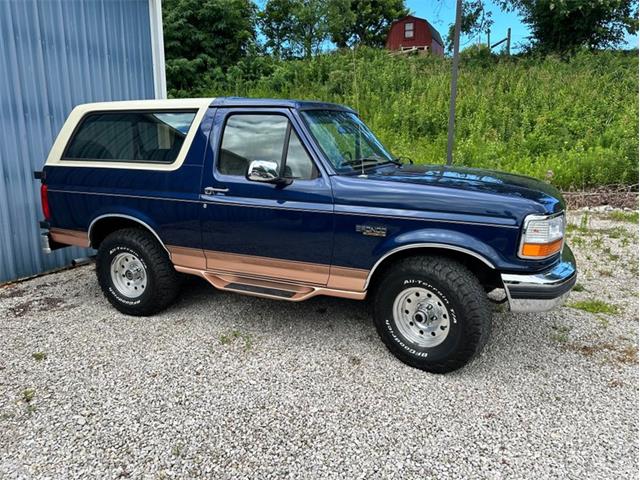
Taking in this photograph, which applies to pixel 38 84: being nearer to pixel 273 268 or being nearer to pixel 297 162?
pixel 297 162

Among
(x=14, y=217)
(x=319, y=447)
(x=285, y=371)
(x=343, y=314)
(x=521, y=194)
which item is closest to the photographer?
(x=319, y=447)

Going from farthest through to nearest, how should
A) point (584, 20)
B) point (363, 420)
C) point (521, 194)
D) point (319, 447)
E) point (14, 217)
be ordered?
point (584, 20), point (14, 217), point (521, 194), point (363, 420), point (319, 447)

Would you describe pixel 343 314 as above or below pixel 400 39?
below

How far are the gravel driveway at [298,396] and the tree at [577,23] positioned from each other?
18590 millimetres

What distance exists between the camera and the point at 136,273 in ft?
15.4

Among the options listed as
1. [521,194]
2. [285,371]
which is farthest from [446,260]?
[285,371]

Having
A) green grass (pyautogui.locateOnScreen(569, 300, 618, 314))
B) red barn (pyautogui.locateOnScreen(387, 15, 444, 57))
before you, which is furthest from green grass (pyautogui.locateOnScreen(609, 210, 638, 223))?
red barn (pyautogui.locateOnScreen(387, 15, 444, 57))

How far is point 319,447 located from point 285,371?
2.94ft

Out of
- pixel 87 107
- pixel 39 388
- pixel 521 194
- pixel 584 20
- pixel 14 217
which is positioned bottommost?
pixel 39 388

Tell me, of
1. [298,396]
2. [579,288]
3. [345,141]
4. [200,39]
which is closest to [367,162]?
[345,141]

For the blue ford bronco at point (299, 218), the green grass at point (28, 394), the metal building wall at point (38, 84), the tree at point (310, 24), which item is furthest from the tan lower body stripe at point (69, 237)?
the tree at point (310, 24)

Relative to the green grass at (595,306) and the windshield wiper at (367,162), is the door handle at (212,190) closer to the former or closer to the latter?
the windshield wiper at (367,162)

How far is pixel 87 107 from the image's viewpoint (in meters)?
4.75

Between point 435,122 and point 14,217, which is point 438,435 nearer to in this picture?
point 14,217
